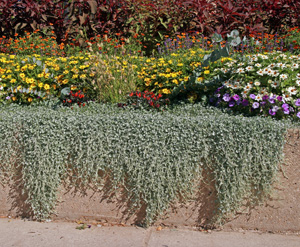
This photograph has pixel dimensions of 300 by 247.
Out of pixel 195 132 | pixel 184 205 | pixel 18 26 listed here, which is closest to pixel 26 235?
pixel 184 205

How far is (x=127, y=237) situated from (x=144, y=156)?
0.65 m

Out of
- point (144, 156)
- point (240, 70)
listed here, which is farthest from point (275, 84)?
point (144, 156)

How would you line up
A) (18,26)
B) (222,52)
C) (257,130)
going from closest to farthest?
(257,130)
(222,52)
(18,26)

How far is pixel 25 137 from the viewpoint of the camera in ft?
10.7

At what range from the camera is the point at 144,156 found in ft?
10.0

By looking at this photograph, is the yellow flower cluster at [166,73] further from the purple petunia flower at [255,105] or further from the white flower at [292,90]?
the white flower at [292,90]

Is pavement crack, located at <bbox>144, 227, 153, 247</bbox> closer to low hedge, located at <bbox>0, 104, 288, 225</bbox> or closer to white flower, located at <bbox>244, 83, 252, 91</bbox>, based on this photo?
low hedge, located at <bbox>0, 104, 288, 225</bbox>

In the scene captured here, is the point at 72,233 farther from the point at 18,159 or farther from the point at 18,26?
the point at 18,26

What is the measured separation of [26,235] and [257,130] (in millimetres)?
2038

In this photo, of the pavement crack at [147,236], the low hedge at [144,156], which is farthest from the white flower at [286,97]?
the pavement crack at [147,236]

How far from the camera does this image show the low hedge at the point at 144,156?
2988 mm

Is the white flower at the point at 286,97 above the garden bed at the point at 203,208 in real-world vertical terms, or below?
above

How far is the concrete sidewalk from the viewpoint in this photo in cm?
289

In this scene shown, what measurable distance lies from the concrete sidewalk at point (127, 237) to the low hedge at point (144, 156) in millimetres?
155
